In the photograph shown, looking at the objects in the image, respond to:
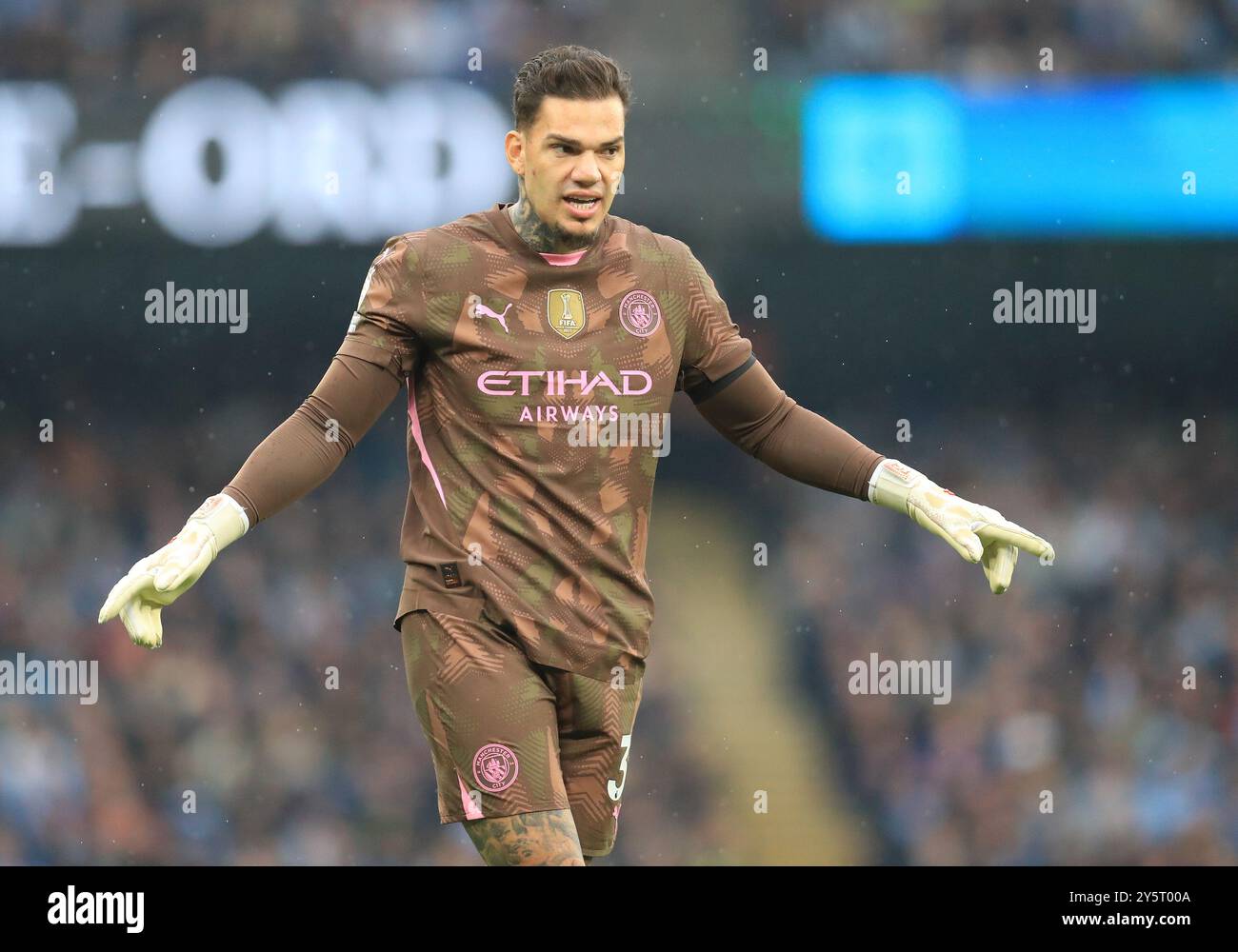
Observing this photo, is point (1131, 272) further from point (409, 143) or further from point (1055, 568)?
point (409, 143)

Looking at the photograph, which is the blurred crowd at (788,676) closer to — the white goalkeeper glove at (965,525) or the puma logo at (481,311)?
the white goalkeeper glove at (965,525)

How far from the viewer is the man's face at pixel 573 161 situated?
4.19m

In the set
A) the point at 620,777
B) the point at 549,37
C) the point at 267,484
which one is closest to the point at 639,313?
the point at 267,484

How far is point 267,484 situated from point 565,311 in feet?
2.54

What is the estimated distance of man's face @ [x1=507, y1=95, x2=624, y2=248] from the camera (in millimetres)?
4188

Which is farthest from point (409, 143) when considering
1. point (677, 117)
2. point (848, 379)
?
point (848, 379)

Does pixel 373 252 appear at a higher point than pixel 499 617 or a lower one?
higher

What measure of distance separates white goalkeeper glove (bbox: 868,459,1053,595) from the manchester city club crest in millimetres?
786

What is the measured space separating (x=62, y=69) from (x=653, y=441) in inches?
254

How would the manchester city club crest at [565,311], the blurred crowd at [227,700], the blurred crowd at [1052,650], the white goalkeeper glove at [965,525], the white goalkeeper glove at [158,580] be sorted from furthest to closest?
the blurred crowd at [1052,650] < the blurred crowd at [227,700] < the manchester city club crest at [565,311] < the white goalkeeper glove at [965,525] < the white goalkeeper glove at [158,580]

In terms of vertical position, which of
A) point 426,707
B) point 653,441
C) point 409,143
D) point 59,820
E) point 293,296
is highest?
point 409,143

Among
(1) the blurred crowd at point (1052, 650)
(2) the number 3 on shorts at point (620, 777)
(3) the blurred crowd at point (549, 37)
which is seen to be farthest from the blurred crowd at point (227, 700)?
(2) the number 3 on shorts at point (620, 777)

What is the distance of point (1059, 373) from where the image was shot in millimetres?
10359

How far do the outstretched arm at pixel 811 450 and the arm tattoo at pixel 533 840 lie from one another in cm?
98
